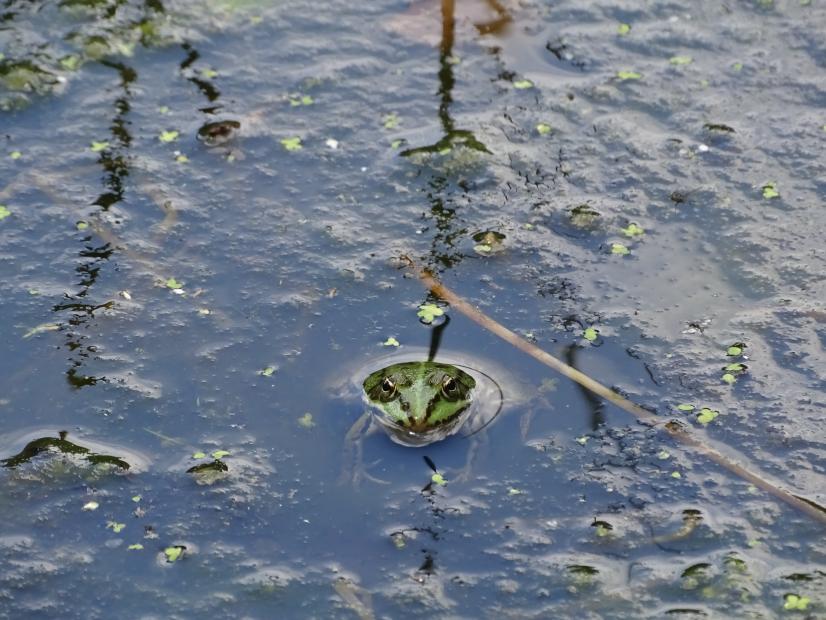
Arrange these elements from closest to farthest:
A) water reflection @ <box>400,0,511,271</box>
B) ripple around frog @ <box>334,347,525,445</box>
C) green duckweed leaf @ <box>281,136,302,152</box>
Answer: ripple around frog @ <box>334,347,525,445</box>
water reflection @ <box>400,0,511,271</box>
green duckweed leaf @ <box>281,136,302,152</box>

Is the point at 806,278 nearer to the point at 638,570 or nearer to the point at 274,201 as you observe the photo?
the point at 638,570

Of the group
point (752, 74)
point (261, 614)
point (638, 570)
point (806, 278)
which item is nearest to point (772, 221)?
point (806, 278)

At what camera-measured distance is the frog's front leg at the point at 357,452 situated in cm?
472

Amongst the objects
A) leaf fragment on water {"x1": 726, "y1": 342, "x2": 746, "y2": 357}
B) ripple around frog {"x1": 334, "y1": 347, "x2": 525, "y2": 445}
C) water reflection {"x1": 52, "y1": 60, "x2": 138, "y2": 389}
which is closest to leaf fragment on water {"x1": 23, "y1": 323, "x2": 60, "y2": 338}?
water reflection {"x1": 52, "y1": 60, "x2": 138, "y2": 389}

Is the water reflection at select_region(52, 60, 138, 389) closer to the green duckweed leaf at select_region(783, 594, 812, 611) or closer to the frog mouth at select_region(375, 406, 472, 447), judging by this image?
the frog mouth at select_region(375, 406, 472, 447)

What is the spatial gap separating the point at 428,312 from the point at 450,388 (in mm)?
702

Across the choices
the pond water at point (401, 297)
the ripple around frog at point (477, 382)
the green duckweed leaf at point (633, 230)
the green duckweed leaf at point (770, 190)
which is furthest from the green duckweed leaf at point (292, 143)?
the green duckweed leaf at point (770, 190)

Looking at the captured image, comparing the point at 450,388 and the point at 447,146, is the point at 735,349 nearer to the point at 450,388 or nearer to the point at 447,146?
the point at 450,388

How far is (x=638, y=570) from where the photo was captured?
435 cm

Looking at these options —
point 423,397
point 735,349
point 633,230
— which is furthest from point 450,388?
point 633,230

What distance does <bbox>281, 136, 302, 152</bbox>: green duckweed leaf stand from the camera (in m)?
6.43

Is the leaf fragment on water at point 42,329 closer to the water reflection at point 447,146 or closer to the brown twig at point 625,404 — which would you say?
the brown twig at point 625,404

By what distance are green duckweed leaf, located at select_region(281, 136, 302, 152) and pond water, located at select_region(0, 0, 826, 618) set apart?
0.02 meters

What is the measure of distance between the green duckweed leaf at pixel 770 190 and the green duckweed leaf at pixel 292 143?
2562mm
